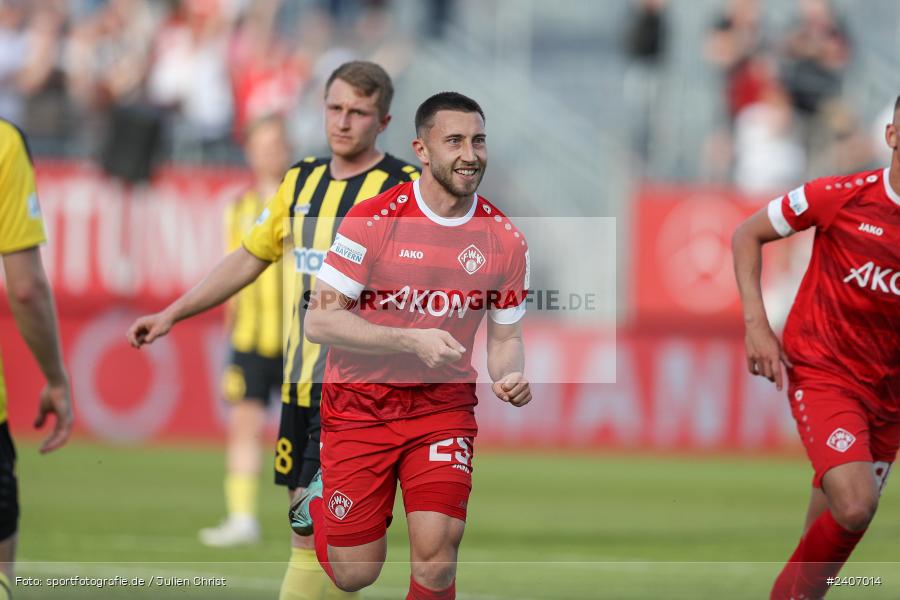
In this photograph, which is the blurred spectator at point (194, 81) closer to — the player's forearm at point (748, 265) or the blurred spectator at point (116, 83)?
the blurred spectator at point (116, 83)

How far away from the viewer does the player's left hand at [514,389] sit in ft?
18.1

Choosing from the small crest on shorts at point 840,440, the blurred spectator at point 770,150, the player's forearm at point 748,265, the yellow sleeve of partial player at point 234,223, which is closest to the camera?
the small crest on shorts at point 840,440

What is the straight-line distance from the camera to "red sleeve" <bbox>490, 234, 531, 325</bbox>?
6051 millimetres

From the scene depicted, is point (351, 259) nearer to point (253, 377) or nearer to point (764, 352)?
point (764, 352)

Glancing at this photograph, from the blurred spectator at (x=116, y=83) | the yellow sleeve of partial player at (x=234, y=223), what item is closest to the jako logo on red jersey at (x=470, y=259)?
the yellow sleeve of partial player at (x=234, y=223)

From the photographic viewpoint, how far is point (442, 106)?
5.87 meters

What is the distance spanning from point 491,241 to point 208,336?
10.5 m

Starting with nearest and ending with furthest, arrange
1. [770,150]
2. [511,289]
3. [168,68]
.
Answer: [511,289] < [770,150] < [168,68]

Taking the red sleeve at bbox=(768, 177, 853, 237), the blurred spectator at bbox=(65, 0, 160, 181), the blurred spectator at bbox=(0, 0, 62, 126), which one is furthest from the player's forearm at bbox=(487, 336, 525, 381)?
the blurred spectator at bbox=(0, 0, 62, 126)

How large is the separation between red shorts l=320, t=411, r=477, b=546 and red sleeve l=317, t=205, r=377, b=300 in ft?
1.89

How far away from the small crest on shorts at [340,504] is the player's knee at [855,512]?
84.3 inches

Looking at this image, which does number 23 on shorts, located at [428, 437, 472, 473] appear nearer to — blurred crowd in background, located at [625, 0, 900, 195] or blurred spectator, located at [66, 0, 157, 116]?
blurred crowd in background, located at [625, 0, 900, 195]

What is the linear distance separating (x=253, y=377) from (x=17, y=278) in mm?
5038

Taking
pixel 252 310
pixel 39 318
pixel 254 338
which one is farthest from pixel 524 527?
pixel 39 318
